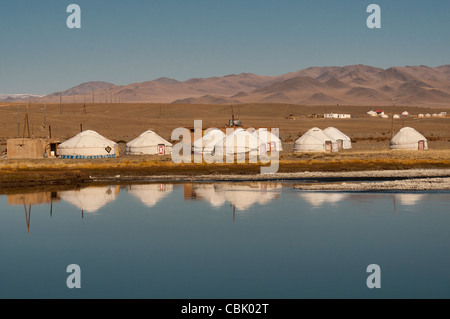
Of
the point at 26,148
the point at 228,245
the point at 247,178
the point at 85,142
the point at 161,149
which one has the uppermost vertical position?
the point at 85,142

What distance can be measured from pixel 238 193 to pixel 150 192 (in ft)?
13.8

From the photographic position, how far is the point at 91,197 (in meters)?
28.5

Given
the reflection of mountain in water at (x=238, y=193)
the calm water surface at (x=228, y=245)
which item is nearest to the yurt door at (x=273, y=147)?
the reflection of mountain in water at (x=238, y=193)

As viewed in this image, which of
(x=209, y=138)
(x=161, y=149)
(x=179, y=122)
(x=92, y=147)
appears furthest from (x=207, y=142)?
(x=179, y=122)

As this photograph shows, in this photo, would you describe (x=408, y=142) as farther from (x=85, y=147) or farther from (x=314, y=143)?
(x=85, y=147)

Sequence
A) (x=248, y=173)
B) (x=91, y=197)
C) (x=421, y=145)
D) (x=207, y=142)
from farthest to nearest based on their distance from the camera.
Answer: (x=421, y=145), (x=207, y=142), (x=248, y=173), (x=91, y=197)

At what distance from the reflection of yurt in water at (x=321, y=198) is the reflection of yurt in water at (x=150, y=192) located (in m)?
6.13

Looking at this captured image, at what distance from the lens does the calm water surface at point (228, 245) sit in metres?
13.4

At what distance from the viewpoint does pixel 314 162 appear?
43.8 meters

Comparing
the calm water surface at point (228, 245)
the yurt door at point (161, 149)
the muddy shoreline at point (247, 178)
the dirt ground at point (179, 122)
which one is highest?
the dirt ground at point (179, 122)

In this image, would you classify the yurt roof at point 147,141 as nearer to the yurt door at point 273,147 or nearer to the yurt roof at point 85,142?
the yurt roof at point 85,142

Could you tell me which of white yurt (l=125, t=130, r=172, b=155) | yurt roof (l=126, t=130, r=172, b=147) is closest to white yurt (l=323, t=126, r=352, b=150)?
white yurt (l=125, t=130, r=172, b=155)

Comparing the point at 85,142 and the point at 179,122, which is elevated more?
the point at 179,122
